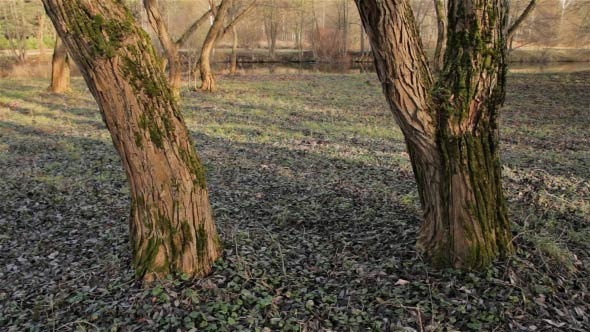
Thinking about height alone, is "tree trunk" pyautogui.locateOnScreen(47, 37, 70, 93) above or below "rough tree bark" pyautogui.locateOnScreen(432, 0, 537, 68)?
below

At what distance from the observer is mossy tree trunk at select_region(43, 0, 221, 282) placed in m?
3.24

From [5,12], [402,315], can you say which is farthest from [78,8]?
[5,12]

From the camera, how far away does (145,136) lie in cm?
353

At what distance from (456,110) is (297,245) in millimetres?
2264

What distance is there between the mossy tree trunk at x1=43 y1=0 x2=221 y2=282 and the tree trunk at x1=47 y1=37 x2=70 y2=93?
17.0m

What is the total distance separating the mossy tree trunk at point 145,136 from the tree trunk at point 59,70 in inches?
669

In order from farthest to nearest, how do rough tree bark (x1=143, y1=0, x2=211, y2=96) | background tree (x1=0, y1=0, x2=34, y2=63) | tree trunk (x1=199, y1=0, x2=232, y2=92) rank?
background tree (x1=0, y1=0, x2=34, y2=63)
tree trunk (x1=199, y1=0, x2=232, y2=92)
rough tree bark (x1=143, y1=0, x2=211, y2=96)

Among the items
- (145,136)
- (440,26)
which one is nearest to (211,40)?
(440,26)

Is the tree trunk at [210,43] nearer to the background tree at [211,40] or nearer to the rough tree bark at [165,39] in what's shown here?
the background tree at [211,40]

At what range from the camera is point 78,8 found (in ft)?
10.4

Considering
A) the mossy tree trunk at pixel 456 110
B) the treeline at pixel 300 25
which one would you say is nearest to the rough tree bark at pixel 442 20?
the treeline at pixel 300 25

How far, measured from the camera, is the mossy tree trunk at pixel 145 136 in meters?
3.24

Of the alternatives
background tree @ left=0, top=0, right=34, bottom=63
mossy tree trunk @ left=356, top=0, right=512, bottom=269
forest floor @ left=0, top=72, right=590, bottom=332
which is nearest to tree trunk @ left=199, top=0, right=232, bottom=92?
forest floor @ left=0, top=72, right=590, bottom=332

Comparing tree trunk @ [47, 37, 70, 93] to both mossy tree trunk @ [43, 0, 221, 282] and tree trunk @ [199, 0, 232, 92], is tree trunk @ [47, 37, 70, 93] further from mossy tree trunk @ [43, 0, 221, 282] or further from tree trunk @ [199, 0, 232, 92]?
mossy tree trunk @ [43, 0, 221, 282]
